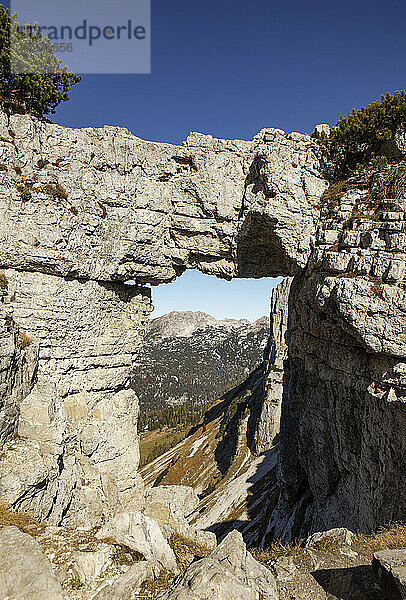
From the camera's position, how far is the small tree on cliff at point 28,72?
776 inches

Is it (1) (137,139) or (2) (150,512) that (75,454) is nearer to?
(2) (150,512)

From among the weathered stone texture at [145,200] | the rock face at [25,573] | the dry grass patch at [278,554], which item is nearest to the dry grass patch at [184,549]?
the dry grass patch at [278,554]

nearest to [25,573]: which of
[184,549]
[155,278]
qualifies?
[184,549]

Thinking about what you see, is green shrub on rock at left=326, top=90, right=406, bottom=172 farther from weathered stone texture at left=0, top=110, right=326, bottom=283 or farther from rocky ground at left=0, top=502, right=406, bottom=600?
rocky ground at left=0, top=502, right=406, bottom=600

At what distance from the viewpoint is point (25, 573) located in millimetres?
8203

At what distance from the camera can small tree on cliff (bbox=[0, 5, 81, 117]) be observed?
1972 cm

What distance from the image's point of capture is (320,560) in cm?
1170

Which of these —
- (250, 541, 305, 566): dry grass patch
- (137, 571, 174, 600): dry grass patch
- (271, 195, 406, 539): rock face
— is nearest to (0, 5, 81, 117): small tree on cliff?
(271, 195, 406, 539): rock face

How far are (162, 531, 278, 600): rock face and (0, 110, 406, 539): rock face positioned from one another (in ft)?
35.5

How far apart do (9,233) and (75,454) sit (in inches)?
618

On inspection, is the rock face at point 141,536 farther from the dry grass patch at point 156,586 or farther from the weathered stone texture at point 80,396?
the weathered stone texture at point 80,396

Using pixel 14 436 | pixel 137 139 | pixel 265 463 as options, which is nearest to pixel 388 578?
pixel 14 436

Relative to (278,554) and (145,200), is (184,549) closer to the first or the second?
(278,554)

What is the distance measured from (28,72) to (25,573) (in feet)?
86.9
